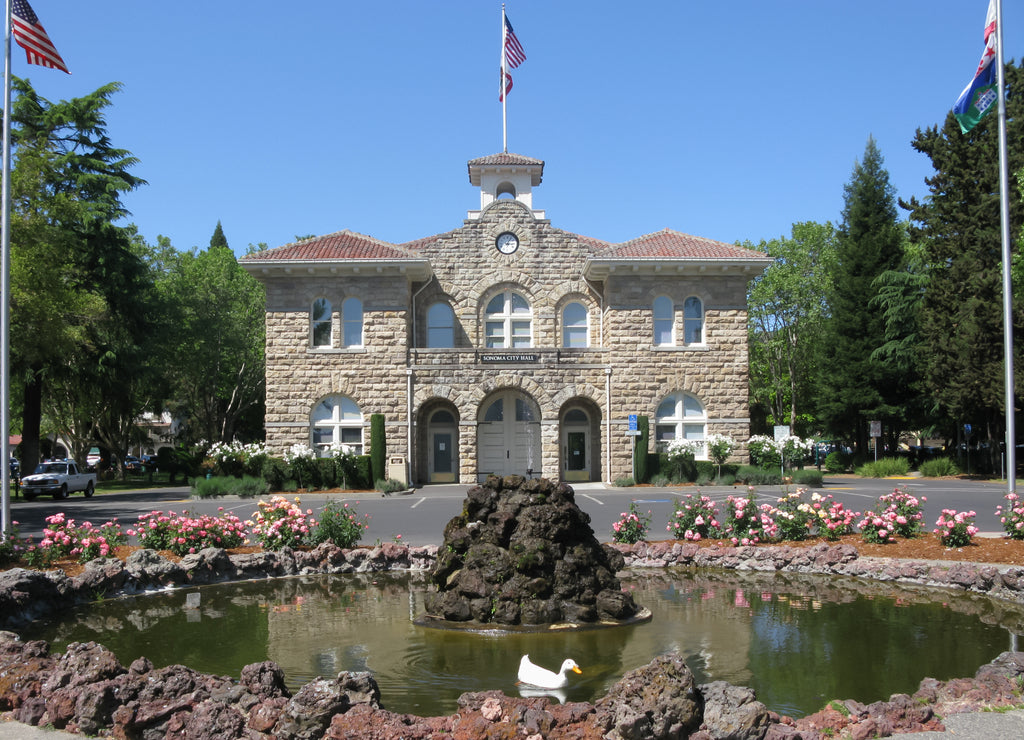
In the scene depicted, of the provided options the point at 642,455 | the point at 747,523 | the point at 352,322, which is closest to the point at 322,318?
the point at 352,322

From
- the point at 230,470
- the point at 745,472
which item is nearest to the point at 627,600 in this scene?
the point at 745,472

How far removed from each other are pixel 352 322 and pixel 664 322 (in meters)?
12.4

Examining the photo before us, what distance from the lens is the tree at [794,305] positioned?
54.6m

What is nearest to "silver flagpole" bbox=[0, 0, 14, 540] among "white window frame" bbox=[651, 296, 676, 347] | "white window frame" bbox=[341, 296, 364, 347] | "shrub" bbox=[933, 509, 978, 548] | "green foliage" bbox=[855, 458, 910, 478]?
"shrub" bbox=[933, 509, 978, 548]

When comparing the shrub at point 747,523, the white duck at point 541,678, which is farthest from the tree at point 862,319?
Result: the white duck at point 541,678

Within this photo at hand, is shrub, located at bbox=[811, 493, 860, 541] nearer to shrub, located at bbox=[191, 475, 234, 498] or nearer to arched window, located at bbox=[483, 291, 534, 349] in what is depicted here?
shrub, located at bbox=[191, 475, 234, 498]

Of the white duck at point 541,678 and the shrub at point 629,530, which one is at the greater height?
the shrub at point 629,530

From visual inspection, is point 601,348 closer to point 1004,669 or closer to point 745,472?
point 745,472

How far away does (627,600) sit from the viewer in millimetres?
9953

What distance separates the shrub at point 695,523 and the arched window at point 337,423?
20.3m

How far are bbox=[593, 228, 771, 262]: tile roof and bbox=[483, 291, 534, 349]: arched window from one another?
3.87 m

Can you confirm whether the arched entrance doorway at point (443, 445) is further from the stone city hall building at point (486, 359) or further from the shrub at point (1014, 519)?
the shrub at point (1014, 519)

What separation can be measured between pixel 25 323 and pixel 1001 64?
27630mm

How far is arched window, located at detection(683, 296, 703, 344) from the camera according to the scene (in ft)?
113
